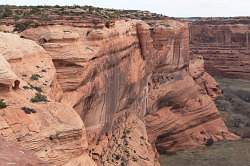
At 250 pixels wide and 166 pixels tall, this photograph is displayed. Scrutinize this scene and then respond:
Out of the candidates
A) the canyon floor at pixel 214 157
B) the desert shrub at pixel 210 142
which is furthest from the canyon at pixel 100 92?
the canyon floor at pixel 214 157

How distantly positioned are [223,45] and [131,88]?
6013 cm

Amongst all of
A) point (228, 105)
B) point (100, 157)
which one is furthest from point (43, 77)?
point (228, 105)

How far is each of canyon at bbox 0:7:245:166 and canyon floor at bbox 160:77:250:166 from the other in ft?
4.67

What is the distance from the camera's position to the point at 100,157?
88.6 ft

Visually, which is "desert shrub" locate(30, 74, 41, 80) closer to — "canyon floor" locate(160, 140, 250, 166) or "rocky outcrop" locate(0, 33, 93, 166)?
"rocky outcrop" locate(0, 33, 93, 166)

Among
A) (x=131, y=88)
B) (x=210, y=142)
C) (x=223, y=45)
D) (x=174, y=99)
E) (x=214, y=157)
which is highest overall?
(x=131, y=88)

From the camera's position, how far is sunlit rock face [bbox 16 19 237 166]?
24.0 m

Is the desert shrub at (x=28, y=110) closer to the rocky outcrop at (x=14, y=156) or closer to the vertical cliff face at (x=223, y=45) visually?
the rocky outcrop at (x=14, y=156)

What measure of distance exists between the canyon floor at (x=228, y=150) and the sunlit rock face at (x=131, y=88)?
4.92ft

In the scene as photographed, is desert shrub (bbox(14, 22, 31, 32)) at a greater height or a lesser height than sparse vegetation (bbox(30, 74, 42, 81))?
greater

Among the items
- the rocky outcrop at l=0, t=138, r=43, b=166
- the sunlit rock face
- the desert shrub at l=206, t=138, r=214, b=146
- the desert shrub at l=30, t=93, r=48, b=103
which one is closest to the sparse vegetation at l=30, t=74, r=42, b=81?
the sunlit rock face

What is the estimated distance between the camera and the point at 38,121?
16109 mm

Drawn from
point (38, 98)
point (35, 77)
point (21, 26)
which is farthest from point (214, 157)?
point (38, 98)

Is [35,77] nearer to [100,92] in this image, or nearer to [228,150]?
[100,92]
